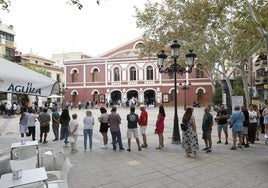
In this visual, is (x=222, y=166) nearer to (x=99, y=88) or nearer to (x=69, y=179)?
(x=69, y=179)

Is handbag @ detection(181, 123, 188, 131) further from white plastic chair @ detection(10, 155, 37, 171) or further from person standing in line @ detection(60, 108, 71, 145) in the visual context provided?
person standing in line @ detection(60, 108, 71, 145)

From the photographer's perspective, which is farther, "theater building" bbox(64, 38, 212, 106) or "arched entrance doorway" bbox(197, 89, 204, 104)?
"theater building" bbox(64, 38, 212, 106)

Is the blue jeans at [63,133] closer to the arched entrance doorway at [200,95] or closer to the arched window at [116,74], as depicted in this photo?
the arched entrance doorway at [200,95]

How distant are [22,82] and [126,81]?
1403 inches

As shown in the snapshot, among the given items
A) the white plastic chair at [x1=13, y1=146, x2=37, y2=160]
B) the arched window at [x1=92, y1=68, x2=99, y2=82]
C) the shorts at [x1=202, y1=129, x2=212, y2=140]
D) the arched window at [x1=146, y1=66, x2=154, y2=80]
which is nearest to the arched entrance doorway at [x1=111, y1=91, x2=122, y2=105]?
the arched window at [x1=92, y1=68, x2=99, y2=82]

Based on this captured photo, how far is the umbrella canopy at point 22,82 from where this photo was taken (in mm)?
3662

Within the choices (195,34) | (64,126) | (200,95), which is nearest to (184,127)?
(64,126)

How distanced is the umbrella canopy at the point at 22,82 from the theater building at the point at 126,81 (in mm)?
32317

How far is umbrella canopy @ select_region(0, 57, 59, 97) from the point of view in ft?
12.0

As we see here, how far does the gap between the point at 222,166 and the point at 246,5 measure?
5.39 meters

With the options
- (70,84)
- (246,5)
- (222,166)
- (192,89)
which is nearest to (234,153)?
(222,166)

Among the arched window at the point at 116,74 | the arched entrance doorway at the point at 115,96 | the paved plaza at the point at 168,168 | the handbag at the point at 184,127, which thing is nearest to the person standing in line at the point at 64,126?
the paved plaza at the point at 168,168

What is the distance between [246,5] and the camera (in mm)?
7898

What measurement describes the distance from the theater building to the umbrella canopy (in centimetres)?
3232
